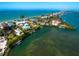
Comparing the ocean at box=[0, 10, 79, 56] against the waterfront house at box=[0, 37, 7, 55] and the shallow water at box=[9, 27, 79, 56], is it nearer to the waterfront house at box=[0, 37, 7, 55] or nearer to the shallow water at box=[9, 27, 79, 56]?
the shallow water at box=[9, 27, 79, 56]

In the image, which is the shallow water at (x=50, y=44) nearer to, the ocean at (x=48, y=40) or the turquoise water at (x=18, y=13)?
the ocean at (x=48, y=40)

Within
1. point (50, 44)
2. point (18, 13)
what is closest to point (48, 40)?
point (50, 44)

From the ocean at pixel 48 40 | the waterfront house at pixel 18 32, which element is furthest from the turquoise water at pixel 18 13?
the waterfront house at pixel 18 32

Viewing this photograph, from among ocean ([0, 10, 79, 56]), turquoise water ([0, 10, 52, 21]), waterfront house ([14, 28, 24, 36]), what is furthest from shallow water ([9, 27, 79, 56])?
turquoise water ([0, 10, 52, 21])

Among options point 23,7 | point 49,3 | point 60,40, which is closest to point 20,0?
point 23,7

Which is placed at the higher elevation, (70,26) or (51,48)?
(70,26)

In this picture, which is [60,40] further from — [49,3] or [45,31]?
[49,3]
